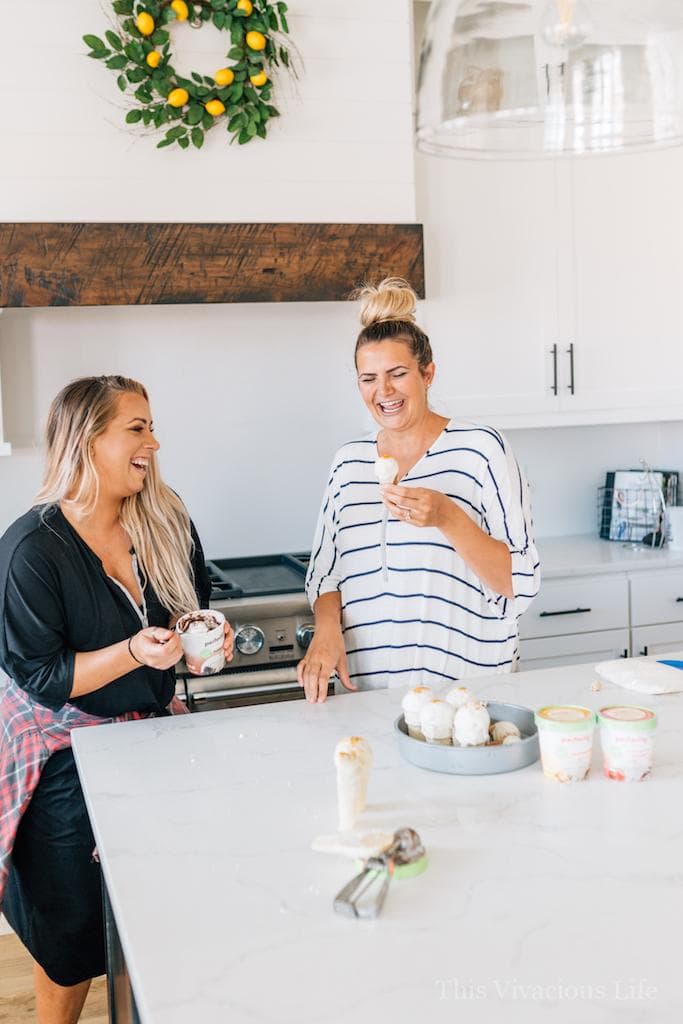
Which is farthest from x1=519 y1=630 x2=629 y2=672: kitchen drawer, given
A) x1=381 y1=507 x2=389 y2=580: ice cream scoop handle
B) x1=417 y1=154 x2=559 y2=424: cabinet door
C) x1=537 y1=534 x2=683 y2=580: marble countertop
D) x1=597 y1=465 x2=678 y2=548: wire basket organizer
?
x1=381 y1=507 x2=389 y2=580: ice cream scoop handle

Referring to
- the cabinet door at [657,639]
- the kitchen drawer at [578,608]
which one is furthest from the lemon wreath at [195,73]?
the cabinet door at [657,639]

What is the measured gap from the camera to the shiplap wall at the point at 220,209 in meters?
2.82

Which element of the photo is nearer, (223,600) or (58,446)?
(58,446)

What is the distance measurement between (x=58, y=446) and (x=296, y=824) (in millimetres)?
1034

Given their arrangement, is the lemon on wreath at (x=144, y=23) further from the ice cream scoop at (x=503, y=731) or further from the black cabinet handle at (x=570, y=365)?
the ice cream scoop at (x=503, y=731)

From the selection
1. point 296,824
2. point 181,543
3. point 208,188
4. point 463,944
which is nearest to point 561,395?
point 208,188

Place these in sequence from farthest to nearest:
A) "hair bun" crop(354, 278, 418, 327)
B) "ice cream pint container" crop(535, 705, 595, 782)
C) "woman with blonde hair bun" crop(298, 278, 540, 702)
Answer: "hair bun" crop(354, 278, 418, 327), "woman with blonde hair bun" crop(298, 278, 540, 702), "ice cream pint container" crop(535, 705, 595, 782)

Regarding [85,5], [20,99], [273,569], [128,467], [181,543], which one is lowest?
[273,569]

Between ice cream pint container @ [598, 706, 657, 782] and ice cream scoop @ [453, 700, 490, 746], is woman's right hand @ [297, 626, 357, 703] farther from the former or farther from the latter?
ice cream pint container @ [598, 706, 657, 782]

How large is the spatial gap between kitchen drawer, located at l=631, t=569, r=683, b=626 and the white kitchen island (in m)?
1.87

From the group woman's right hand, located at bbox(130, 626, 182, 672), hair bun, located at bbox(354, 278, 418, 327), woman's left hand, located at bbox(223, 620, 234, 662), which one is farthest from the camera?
hair bun, located at bbox(354, 278, 418, 327)

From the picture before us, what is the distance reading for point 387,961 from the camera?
1086mm

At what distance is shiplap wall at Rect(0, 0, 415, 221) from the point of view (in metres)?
2.80

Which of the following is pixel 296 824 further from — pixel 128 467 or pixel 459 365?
pixel 459 365
